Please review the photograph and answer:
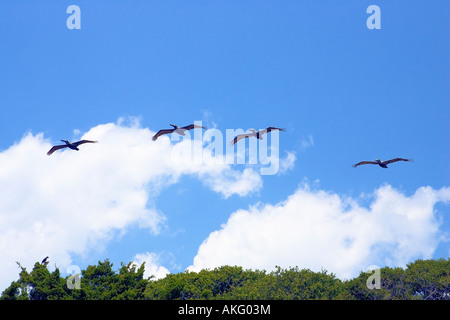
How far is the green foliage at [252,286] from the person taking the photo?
54812 mm

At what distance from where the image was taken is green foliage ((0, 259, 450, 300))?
5481 cm

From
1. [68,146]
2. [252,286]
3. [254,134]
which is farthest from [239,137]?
[252,286]

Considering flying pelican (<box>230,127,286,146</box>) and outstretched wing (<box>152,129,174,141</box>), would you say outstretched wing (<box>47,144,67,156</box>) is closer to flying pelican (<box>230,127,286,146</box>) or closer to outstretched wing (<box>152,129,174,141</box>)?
outstretched wing (<box>152,129,174,141</box>)

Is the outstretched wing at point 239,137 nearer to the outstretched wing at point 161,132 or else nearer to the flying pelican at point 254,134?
the flying pelican at point 254,134

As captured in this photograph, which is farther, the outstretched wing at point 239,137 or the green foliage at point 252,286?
the green foliage at point 252,286

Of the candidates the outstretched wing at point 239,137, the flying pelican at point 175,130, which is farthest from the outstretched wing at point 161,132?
the outstretched wing at point 239,137

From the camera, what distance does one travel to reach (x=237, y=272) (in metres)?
61.6

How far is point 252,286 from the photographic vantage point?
192 ft

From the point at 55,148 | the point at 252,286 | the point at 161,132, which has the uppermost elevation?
the point at 161,132

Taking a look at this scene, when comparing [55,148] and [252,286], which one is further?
[252,286]

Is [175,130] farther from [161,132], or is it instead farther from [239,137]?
[239,137]
